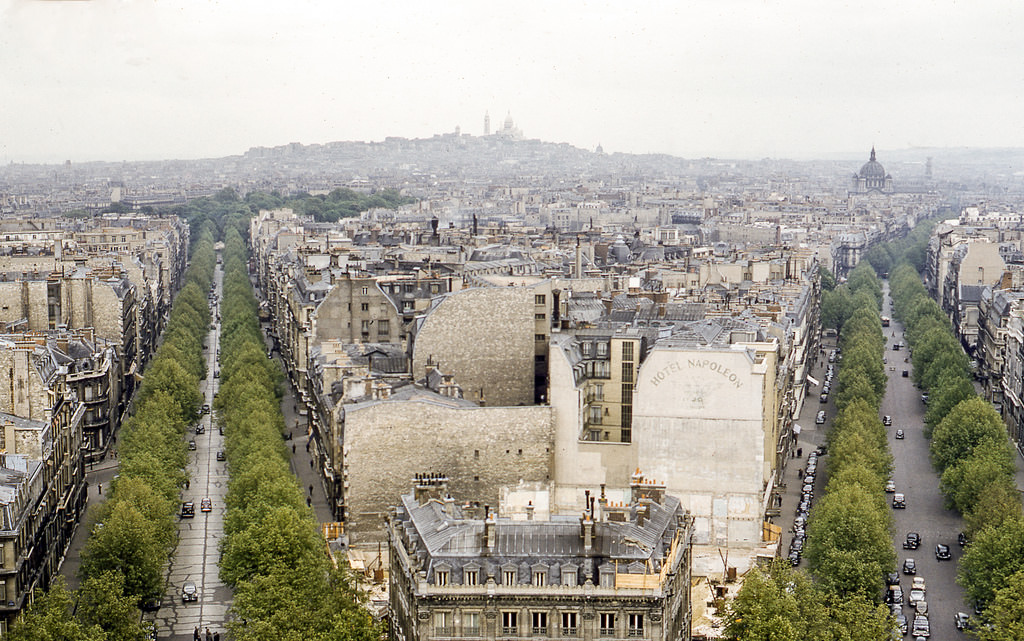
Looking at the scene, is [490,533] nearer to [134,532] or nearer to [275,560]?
[275,560]

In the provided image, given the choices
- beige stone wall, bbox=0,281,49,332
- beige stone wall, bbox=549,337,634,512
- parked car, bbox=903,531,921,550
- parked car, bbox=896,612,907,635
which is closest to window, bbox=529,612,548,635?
parked car, bbox=896,612,907,635

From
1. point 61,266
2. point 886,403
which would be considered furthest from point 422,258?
point 886,403

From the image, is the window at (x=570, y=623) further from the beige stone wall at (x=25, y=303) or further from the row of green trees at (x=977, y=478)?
the beige stone wall at (x=25, y=303)

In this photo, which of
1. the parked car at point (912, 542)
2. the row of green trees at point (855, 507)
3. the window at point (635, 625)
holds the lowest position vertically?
the parked car at point (912, 542)

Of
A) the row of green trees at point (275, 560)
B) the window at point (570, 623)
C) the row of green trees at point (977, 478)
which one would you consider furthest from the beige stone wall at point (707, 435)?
the window at point (570, 623)

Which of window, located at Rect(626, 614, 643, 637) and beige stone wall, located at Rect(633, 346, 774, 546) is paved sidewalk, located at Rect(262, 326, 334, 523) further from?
window, located at Rect(626, 614, 643, 637)
